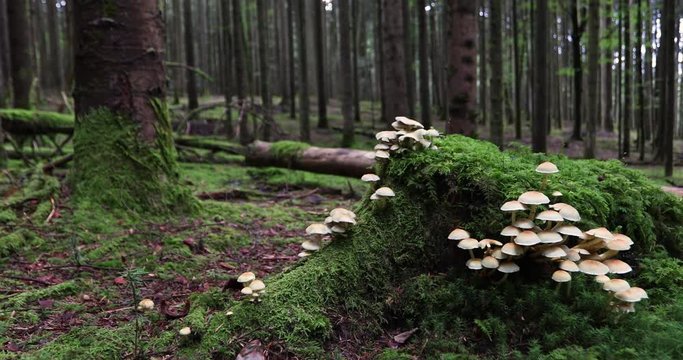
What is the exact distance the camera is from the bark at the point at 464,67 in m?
8.98

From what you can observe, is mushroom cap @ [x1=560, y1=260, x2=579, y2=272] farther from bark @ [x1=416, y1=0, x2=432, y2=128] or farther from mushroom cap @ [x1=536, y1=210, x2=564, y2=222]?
bark @ [x1=416, y1=0, x2=432, y2=128]

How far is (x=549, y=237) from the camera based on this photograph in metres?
2.66

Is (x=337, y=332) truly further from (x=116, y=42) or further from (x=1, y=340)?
(x=116, y=42)

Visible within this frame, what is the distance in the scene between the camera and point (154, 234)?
5.09 meters

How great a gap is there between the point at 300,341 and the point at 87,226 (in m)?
3.39

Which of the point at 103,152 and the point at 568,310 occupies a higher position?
the point at 103,152

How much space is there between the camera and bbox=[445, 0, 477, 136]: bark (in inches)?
354

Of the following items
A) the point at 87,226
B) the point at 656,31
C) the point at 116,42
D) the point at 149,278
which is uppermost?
the point at 656,31

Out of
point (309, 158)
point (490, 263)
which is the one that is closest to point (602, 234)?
point (490, 263)

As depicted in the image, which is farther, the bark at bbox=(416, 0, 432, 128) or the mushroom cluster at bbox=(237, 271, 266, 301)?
the bark at bbox=(416, 0, 432, 128)

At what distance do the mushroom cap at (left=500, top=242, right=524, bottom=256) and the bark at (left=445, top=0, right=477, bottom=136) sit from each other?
6.40m

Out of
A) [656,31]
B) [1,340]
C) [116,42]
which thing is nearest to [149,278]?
[1,340]

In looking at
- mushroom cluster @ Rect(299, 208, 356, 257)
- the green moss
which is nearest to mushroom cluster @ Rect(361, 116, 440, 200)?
mushroom cluster @ Rect(299, 208, 356, 257)

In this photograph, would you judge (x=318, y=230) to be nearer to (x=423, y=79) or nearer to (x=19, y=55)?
(x=19, y=55)
